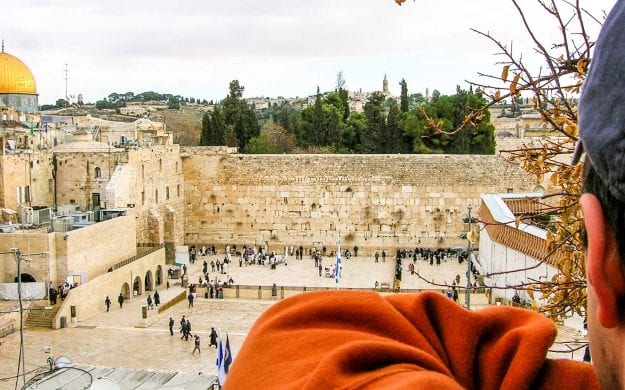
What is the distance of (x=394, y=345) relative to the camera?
0.92 metres

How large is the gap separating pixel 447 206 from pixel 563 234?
23204mm

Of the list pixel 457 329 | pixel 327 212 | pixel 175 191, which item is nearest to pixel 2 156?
pixel 175 191

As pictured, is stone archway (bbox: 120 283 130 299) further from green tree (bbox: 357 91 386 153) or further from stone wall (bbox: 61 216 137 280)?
green tree (bbox: 357 91 386 153)

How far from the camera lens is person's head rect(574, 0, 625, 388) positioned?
79cm

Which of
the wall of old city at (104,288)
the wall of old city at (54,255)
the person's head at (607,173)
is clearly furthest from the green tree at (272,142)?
the person's head at (607,173)

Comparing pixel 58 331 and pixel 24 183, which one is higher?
pixel 24 183

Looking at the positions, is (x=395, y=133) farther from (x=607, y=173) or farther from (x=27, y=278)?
(x=607, y=173)

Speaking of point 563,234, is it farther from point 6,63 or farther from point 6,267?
point 6,63

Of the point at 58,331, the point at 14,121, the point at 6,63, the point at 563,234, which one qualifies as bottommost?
the point at 58,331

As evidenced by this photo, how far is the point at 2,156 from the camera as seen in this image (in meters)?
20.8

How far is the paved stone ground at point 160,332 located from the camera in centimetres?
1390

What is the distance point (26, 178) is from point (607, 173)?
22993 mm

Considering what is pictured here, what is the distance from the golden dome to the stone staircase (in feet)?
61.6

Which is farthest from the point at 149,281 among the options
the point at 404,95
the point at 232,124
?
the point at 404,95
